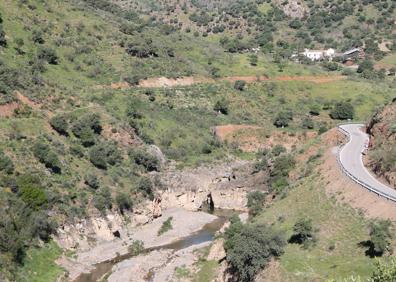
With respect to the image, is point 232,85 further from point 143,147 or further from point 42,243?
point 42,243

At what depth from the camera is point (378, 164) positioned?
6462 cm

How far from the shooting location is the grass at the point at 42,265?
5756cm

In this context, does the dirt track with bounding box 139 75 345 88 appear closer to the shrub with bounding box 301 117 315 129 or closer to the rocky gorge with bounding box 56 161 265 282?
the shrub with bounding box 301 117 315 129

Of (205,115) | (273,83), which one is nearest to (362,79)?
(273,83)

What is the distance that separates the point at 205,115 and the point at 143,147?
24748 millimetres

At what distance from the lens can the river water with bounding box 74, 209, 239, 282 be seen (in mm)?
63438

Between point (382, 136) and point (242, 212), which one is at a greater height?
point (382, 136)

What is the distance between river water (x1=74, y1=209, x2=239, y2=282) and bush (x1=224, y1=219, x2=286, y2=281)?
16.7 metres

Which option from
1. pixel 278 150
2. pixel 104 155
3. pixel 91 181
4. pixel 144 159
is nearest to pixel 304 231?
pixel 91 181

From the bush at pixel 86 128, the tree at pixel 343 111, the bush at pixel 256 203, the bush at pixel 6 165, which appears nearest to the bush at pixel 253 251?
the bush at pixel 256 203

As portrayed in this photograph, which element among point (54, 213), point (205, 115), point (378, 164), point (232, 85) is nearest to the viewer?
point (378, 164)

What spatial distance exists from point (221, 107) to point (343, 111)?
2429 centimetres

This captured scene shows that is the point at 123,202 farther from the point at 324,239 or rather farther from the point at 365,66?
the point at 365,66

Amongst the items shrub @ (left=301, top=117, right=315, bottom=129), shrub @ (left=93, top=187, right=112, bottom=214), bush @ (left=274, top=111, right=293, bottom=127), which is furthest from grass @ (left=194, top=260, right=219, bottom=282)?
shrub @ (left=301, top=117, right=315, bottom=129)
